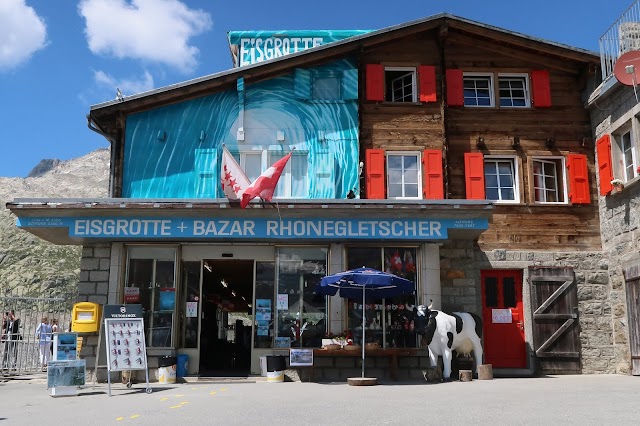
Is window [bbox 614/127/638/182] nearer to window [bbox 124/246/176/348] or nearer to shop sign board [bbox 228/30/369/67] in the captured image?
shop sign board [bbox 228/30/369/67]

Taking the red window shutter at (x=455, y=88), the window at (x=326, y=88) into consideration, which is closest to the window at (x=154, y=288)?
the window at (x=326, y=88)

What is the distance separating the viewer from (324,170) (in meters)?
17.4

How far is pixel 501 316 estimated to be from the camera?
55.1ft

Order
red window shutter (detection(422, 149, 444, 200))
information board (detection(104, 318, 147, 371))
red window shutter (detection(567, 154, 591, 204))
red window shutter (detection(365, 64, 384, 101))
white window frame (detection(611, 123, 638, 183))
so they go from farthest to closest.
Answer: red window shutter (detection(365, 64, 384, 101)), red window shutter (detection(567, 154, 591, 204)), red window shutter (detection(422, 149, 444, 200)), white window frame (detection(611, 123, 638, 183)), information board (detection(104, 318, 147, 371))

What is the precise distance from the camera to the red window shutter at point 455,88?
58.4 feet

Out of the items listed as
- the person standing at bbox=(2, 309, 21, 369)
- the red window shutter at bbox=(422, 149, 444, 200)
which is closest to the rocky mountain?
the person standing at bbox=(2, 309, 21, 369)

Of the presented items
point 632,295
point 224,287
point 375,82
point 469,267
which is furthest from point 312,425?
point 224,287

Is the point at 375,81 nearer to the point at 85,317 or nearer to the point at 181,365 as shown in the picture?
the point at 181,365

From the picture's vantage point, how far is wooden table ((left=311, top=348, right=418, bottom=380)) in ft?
45.6

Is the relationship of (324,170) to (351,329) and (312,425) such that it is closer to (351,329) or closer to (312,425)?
(351,329)

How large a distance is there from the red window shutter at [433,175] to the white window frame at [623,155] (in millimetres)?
4070

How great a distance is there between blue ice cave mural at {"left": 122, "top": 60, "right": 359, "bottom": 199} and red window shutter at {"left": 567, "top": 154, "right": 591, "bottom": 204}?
17.8 ft

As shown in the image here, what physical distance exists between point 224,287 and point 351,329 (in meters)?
9.17

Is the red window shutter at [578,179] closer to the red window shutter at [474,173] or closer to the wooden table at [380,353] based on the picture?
the red window shutter at [474,173]
